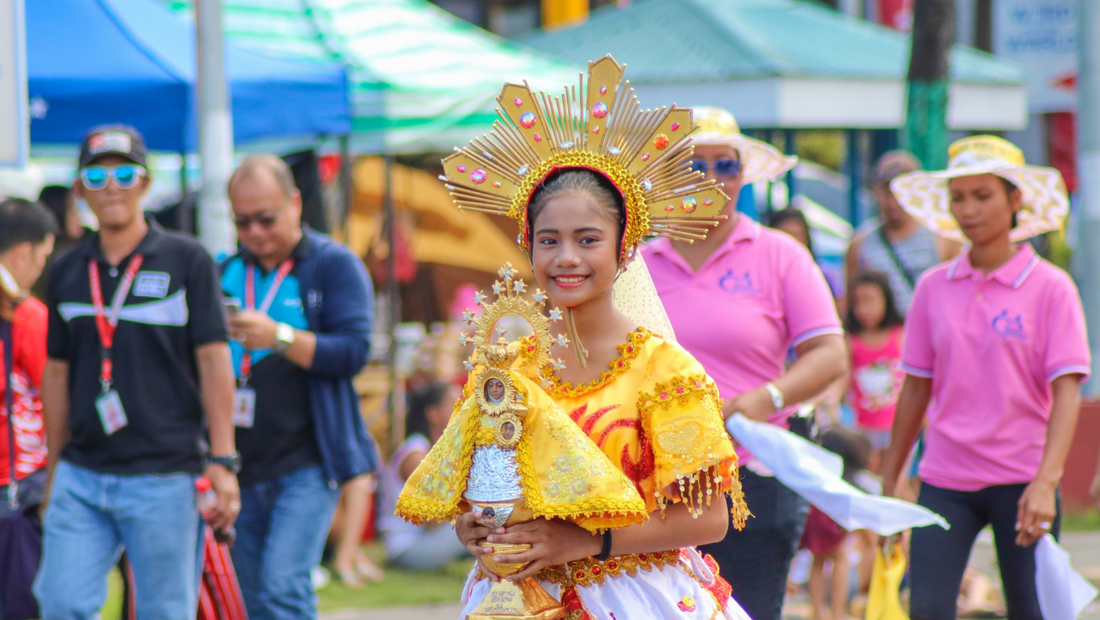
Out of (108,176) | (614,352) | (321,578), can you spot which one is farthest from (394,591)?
(614,352)

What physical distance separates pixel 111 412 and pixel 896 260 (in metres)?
4.82

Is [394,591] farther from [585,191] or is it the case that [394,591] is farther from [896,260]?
[585,191]

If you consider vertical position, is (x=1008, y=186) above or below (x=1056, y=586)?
above

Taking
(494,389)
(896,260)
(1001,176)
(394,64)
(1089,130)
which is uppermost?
(394,64)

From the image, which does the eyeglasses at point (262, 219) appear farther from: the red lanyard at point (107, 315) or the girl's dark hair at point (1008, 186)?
the girl's dark hair at point (1008, 186)

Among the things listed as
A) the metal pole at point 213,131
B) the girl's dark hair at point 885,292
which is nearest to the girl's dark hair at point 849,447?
the girl's dark hair at point 885,292

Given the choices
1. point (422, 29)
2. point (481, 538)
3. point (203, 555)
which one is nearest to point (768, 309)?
point (481, 538)

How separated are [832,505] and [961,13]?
18356mm

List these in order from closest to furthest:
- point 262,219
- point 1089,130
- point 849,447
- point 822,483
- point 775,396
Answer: point 822,483 → point 775,396 → point 262,219 → point 849,447 → point 1089,130

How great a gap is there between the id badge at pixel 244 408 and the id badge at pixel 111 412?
0.54 metres

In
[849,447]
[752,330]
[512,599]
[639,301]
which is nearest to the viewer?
[512,599]

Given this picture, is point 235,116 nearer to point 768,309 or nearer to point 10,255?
point 10,255

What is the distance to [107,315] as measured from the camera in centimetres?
497

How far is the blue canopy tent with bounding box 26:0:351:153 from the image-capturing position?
7629mm
